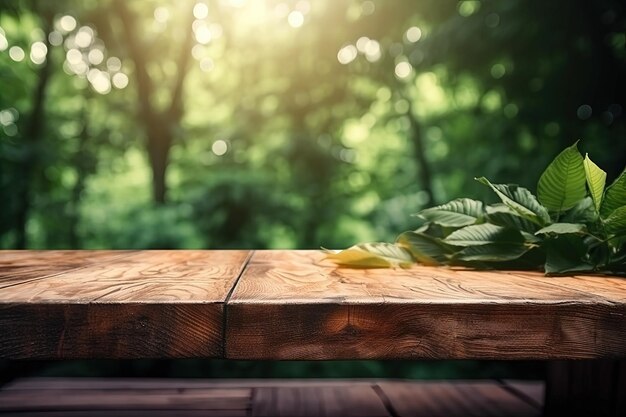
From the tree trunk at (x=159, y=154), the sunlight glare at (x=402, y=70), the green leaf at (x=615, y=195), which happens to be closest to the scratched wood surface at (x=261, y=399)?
the green leaf at (x=615, y=195)

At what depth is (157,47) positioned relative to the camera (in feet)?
20.5

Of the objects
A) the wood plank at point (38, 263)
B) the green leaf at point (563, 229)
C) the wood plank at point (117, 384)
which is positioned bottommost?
the wood plank at point (117, 384)

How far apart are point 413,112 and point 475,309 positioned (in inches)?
229

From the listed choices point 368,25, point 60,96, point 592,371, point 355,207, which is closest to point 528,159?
point 368,25

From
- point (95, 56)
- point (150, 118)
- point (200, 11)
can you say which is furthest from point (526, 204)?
point (95, 56)

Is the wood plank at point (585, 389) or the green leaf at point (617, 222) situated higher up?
the green leaf at point (617, 222)

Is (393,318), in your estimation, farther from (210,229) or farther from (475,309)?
(210,229)

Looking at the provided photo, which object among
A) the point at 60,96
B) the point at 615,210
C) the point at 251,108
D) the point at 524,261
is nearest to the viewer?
the point at 615,210

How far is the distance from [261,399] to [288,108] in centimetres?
411

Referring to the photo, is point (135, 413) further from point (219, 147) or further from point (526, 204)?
point (219, 147)

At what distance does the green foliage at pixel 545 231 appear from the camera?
2.94 ft

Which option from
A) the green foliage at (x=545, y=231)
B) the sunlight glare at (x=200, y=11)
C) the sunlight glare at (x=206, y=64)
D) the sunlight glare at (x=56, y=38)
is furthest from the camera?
the sunlight glare at (x=206, y=64)

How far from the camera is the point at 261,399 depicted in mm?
1320

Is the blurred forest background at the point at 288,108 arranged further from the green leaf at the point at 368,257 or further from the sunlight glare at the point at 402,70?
the green leaf at the point at 368,257
